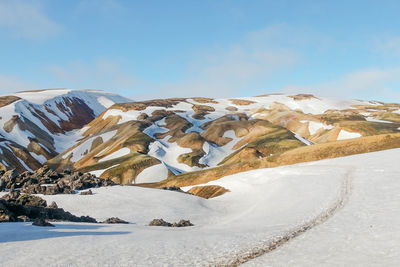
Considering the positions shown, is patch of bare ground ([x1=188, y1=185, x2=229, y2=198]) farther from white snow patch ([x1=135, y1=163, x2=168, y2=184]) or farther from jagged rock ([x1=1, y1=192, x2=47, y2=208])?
white snow patch ([x1=135, y1=163, x2=168, y2=184])

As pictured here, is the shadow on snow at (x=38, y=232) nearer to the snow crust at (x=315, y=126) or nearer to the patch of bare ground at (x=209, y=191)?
the patch of bare ground at (x=209, y=191)

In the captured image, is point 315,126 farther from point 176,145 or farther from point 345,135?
point 176,145

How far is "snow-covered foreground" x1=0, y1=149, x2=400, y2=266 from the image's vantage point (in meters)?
16.4

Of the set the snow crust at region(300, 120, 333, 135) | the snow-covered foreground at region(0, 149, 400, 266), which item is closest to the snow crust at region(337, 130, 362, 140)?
the snow crust at region(300, 120, 333, 135)

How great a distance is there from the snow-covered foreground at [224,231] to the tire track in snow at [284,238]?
275 millimetres

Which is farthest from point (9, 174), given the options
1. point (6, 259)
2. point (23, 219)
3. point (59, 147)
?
point (59, 147)

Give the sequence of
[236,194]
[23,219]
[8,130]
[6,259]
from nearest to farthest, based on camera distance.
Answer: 1. [6,259]
2. [23,219]
3. [236,194]
4. [8,130]

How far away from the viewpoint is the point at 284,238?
20.7m

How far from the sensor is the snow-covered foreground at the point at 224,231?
1642cm

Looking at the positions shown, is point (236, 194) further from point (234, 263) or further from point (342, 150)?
point (234, 263)

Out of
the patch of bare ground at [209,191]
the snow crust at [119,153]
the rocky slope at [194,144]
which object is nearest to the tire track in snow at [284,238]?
the patch of bare ground at [209,191]

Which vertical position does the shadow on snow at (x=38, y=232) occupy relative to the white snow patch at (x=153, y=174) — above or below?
above

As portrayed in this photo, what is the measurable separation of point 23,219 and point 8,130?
171 m

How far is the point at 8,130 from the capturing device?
17288 cm
